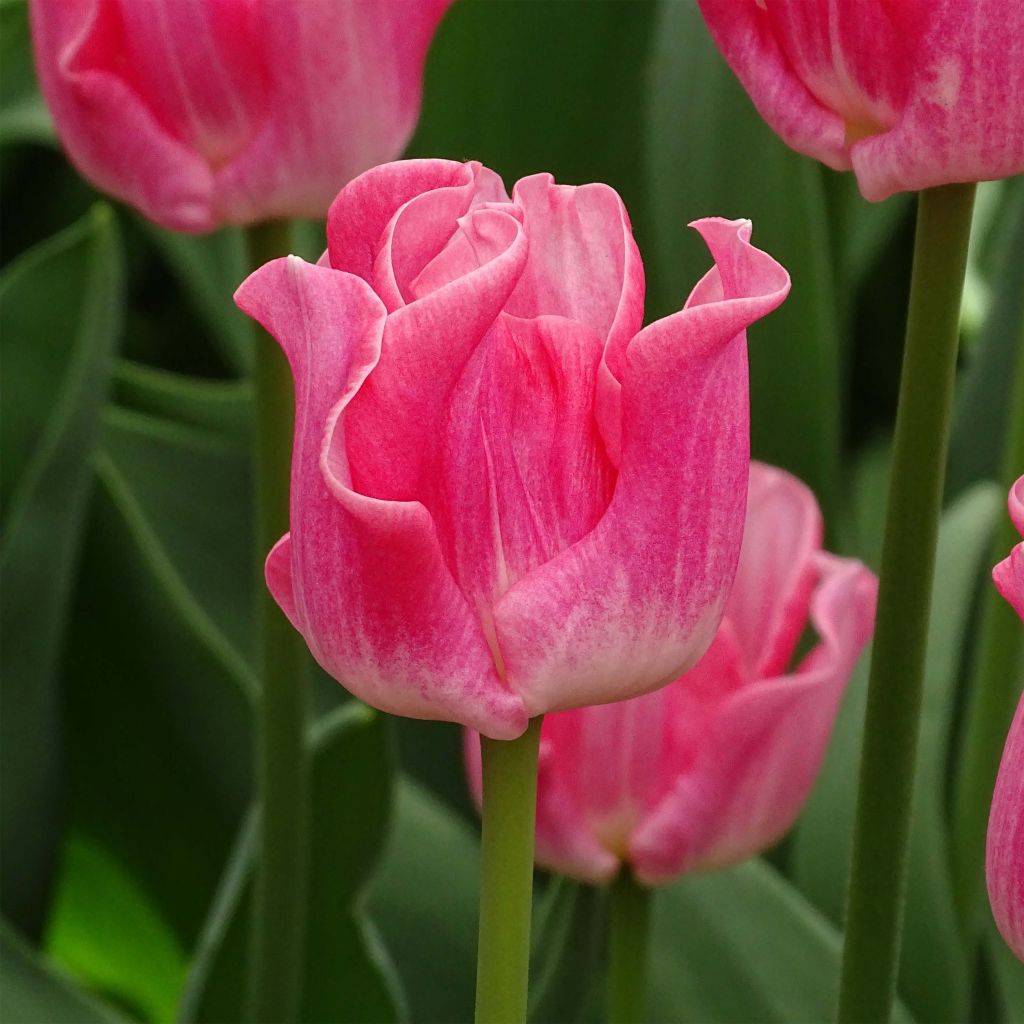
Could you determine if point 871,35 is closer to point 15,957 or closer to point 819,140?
point 819,140

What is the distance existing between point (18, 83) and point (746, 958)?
1.85 ft

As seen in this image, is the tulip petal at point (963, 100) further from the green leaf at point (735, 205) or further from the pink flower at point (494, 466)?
the green leaf at point (735, 205)

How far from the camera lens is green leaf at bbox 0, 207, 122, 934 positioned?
643mm

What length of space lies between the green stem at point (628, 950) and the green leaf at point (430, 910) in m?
0.18

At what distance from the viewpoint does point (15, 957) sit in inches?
23.7

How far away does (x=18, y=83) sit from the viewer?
926 mm

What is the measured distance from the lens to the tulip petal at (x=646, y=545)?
0.29 meters

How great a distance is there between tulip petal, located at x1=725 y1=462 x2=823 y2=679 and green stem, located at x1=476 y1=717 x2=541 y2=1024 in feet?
0.73

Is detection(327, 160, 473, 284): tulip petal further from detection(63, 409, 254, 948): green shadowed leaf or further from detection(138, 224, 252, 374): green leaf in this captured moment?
detection(138, 224, 252, 374): green leaf

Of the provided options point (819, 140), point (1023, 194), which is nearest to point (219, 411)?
point (1023, 194)

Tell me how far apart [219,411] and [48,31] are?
0.40 m

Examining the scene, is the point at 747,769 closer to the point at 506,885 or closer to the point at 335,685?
the point at 506,885

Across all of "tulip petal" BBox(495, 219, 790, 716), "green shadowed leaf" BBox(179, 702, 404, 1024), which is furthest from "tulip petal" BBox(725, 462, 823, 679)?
"tulip petal" BBox(495, 219, 790, 716)

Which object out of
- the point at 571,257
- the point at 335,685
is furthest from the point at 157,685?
the point at 571,257
